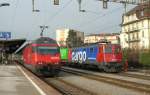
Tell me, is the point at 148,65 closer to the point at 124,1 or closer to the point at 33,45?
the point at 124,1

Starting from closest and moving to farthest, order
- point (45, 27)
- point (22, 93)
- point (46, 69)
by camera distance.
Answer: point (22, 93) → point (46, 69) → point (45, 27)

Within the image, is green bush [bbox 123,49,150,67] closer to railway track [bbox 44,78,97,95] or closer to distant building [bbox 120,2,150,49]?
railway track [bbox 44,78,97,95]

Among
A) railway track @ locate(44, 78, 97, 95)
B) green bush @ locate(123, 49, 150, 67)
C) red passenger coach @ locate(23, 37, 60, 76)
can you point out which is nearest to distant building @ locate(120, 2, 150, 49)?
green bush @ locate(123, 49, 150, 67)

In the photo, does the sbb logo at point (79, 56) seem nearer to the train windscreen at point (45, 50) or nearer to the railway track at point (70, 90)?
the train windscreen at point (45, 50)

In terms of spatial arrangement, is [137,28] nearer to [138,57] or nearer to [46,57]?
[138,57]

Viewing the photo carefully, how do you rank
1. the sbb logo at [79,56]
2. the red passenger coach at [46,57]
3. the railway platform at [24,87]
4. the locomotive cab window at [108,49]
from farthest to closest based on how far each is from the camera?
the sbb logo at [79,56] → the locomotive cab window at [108,49] → the red passenger coach at [46,57] → the railway platform at [24,87]

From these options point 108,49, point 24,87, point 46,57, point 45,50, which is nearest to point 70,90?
point 24,87

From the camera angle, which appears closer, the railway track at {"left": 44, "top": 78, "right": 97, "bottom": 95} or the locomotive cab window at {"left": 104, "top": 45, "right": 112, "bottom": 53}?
the railway track at {"left": 44, "top": 78, "right": 97, "bottom": 95}

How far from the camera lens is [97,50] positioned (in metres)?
45.4

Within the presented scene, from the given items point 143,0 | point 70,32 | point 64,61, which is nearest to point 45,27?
point 64,61

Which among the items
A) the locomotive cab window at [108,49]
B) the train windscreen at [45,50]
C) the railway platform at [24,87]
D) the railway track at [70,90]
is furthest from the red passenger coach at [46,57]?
the locomotive cab window at [108,49]

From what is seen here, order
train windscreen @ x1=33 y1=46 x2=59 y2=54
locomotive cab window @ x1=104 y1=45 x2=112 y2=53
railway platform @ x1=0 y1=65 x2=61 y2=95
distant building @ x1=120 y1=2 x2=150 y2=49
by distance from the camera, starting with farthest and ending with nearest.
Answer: distant building @ x1=120 y1=2 x2=150 y2=49 < locomotive cab window @ x1=104 y1=45 x2=112 y2=53 < train windscreen @ x1=33 y1=46 x2=59 y2=54 < railway platform @ x1=0 y1=65 x2=61 y2=95

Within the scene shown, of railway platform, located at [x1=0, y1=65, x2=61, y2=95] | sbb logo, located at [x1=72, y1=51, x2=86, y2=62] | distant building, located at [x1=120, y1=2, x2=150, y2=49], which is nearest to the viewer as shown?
railway platform, located at [x1=0, y1=65, x2=61, y2=95]

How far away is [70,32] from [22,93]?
120550 millimetres
